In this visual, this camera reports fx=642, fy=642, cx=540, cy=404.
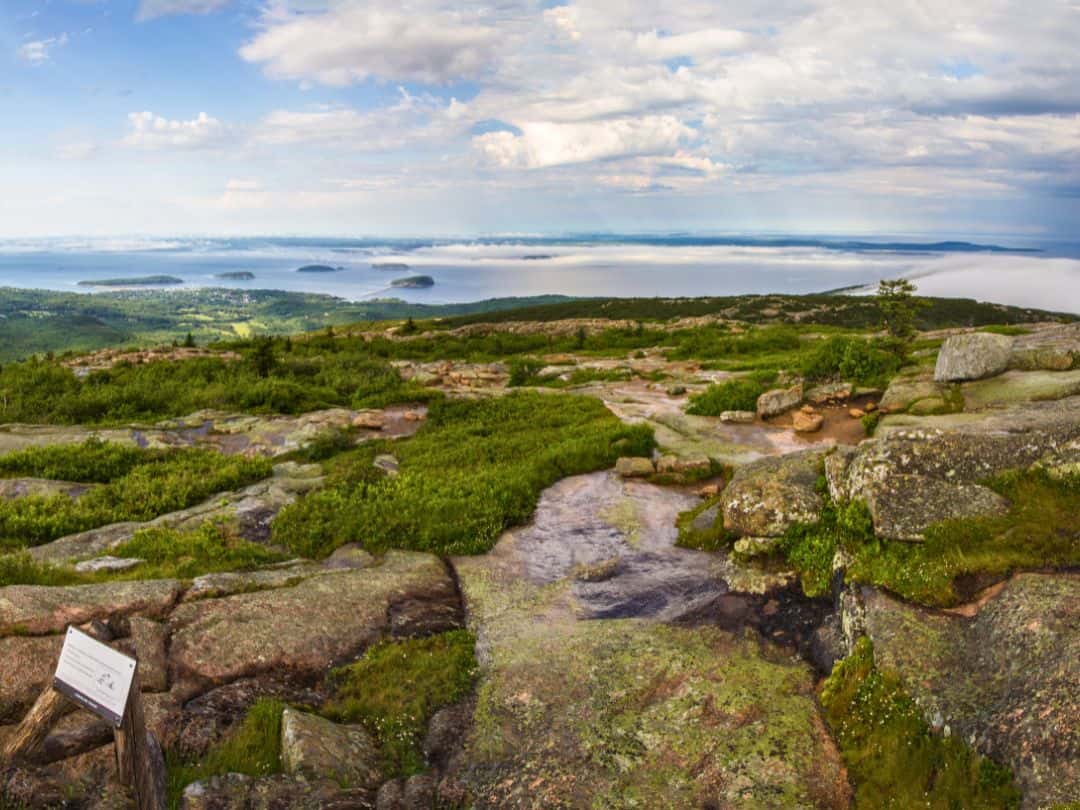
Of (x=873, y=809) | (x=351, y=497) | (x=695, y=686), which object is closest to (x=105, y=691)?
(x=695, y=686)

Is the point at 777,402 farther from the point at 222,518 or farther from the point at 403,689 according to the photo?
the point at 222,518

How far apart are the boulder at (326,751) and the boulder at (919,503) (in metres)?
8.62

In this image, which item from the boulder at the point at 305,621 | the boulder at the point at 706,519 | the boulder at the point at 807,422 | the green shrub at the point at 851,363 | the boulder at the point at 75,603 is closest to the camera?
the boulder at the point at 75,603

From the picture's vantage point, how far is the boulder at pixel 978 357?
19.2 meters

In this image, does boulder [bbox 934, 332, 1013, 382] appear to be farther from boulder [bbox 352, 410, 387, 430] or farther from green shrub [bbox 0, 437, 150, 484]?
green shrub [bbox 0, 437, 150, 484]

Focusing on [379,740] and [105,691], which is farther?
[379,740]

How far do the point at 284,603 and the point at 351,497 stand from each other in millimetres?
5345

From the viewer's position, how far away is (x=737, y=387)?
977 inches

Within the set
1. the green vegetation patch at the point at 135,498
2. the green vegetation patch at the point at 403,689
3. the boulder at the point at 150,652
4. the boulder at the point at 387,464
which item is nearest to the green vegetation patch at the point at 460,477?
the boulder at the point at 387,464

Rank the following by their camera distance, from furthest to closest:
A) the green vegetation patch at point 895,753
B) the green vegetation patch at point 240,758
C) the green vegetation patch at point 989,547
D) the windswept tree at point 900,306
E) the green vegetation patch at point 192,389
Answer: the windswept tree at point 900,306, the green vegetation patch at point 192,389, the green vegetation patch at point 989,547, the green vegetation patch at point 240,758, the green vegetation patch at point 895,753

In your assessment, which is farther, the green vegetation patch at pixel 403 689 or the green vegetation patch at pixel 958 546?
the green vegetation patch at pixel 958 546

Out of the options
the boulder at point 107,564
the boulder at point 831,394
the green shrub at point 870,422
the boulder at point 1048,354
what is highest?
the boulder at point 1048,354

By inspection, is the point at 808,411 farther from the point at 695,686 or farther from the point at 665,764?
the point at 665,764

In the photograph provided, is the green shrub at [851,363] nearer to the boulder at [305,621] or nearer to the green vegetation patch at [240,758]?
the boulder at [305,621]
